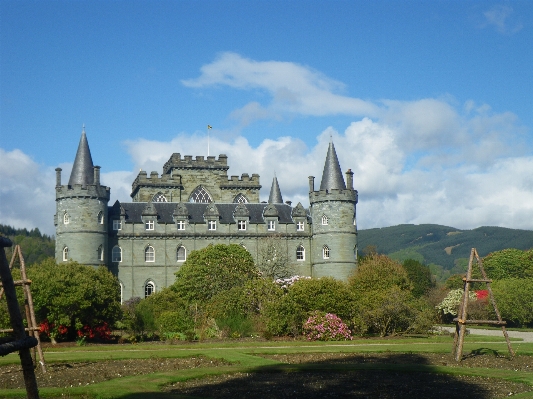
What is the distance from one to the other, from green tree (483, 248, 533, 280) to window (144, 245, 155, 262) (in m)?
33.6

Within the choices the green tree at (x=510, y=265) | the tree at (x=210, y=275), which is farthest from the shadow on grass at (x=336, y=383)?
the green tree at (x=510, y=265)

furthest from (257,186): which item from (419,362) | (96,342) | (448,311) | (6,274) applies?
(6,274)

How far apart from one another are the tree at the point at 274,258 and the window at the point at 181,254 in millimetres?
6281

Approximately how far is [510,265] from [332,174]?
23216 millimetres

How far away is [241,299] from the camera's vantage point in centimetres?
3525

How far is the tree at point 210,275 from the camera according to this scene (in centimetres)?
4150

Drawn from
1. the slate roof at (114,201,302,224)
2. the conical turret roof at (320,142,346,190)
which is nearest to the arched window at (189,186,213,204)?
the slate roof at (114,201,302,224)

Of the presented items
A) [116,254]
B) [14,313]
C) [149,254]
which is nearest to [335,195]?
[149,254]

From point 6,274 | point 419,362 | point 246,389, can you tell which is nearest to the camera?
point 6,274

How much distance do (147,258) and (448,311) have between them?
2467cm

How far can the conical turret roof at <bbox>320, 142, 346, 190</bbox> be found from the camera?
197 ft

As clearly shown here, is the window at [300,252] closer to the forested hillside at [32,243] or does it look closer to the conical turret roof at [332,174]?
the conical turret roof at [332,174]

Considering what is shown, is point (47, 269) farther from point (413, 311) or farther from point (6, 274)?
point (6, 274)

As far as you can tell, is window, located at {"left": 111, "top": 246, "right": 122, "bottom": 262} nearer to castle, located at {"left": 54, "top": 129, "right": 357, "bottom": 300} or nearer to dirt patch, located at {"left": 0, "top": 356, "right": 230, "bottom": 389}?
castle, located at {"left": 54, "top": 129, "right": 357, "bottom": 300}
